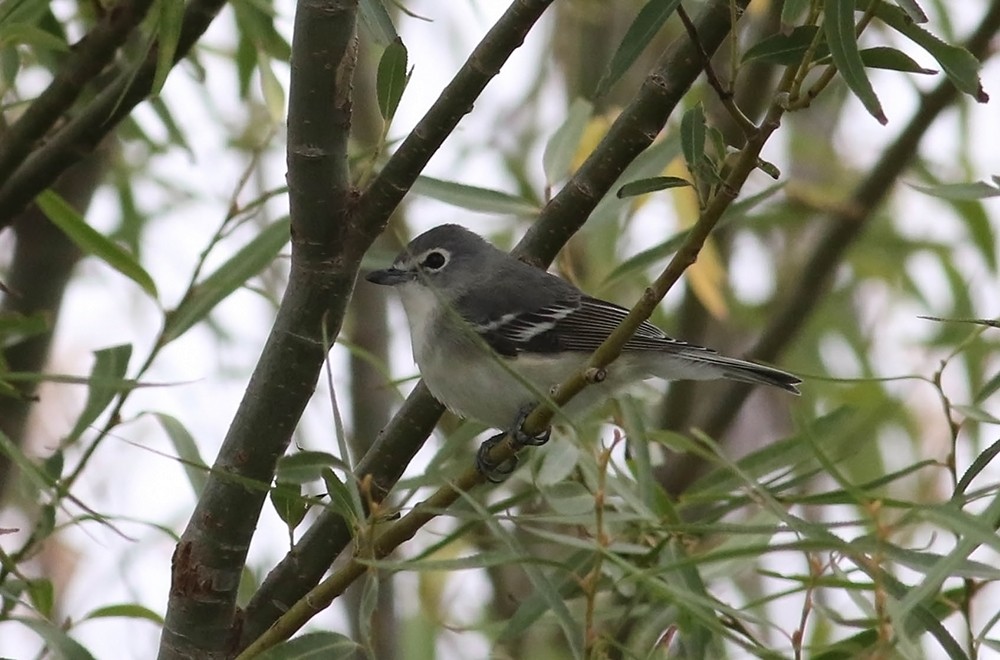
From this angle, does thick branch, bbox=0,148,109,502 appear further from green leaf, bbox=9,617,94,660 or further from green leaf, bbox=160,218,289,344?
green leaf, bbox=9,617,94,660

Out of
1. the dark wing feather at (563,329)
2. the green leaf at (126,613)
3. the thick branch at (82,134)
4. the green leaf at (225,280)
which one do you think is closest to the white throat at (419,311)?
the dark wing feather at (563,329)

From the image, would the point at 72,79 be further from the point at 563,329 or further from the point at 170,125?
the point at 563,329

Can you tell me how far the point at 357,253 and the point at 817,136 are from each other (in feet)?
11.0

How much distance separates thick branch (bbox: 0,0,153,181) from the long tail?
4.05 ft

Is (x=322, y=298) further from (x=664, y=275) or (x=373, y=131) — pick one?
(x=373, y=131)

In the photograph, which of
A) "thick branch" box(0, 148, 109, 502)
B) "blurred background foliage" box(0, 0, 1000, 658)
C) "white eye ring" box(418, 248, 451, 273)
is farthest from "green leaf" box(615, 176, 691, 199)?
"white eye ring" box(418, 248, 451, 273)

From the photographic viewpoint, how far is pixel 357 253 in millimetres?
1708

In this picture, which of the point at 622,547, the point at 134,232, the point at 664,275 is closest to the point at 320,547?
the point at 622,547

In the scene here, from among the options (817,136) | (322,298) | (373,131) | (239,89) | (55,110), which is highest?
(817,136)

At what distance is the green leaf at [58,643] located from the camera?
1.70 m

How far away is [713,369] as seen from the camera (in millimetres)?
2732

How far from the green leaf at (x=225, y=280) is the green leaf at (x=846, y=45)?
1204 millimetres

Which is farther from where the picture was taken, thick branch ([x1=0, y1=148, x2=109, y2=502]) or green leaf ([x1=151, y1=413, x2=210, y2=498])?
thick branch ([x1=0, y1=148, x2=109, y2=502])

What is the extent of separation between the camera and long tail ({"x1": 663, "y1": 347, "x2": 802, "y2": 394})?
261 centimetres
